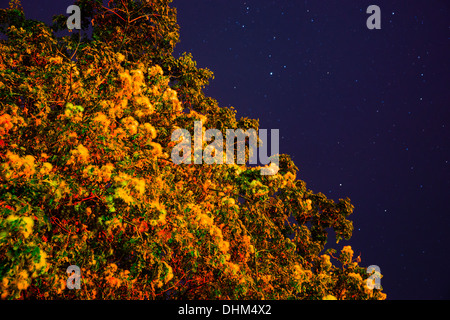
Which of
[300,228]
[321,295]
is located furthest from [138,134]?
[300,228]

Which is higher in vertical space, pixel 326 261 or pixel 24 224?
pixel 24 224

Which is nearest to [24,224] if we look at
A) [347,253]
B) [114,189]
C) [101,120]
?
[114,189]

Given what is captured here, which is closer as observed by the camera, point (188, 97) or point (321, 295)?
point (321, 295)

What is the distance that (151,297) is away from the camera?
13.1ft

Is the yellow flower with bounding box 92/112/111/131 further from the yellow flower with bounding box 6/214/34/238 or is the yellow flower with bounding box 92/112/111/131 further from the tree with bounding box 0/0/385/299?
the yellow flower with bounding box 6/214/34/238

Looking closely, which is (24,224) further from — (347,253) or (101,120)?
(347,253)

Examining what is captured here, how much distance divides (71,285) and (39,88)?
2.73m

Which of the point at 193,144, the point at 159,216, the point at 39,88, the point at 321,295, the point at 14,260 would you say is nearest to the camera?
the point at 14,260

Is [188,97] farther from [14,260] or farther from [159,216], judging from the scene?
[14,260]

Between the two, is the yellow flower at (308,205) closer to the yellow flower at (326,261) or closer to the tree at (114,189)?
the tree at (114,189)

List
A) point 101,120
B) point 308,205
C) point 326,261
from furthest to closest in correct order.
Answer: point 326,261 → point 308,205 → point 101,120

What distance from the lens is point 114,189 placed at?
9.45 ft

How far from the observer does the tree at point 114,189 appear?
8.72 feet

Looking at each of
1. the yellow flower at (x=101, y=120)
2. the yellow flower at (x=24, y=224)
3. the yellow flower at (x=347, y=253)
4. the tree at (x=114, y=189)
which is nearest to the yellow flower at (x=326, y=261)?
the yellow flower at (x=347, y=253)
